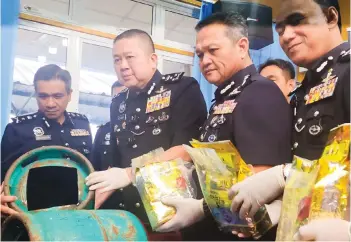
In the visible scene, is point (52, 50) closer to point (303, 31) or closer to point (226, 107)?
point (226, 107)

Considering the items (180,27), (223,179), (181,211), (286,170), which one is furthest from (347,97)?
(180,27)

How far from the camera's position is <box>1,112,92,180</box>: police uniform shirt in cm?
111

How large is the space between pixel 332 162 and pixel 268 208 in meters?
0.18

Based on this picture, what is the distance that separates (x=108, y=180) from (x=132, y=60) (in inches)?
12.5

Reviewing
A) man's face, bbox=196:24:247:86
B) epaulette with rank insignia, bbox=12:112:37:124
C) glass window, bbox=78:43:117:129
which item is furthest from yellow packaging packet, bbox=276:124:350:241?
epaulette with rank insignia, bbox=12:112:37:124

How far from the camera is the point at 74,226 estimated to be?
3.01 ft

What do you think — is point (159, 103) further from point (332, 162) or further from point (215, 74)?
point (332, 162)

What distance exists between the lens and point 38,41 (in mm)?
1128

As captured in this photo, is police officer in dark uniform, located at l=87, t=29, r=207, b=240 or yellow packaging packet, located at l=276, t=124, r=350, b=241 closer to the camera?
yellow packaging packet, located at l=276, t=124, r=350, b=241

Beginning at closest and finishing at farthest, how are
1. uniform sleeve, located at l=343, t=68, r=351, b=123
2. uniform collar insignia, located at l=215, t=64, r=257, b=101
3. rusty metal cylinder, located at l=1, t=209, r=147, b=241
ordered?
uniform sleeve, located at l=343, t=68, r=351, b=123, rusty metal cylinder, located at l=1, t=209, r=147, b=241, uniform collar insignia, located at l=215, t=64, r=257, b=101

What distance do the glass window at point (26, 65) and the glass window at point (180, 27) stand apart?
316mm

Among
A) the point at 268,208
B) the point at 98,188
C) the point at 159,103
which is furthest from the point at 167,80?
the point at 268,208

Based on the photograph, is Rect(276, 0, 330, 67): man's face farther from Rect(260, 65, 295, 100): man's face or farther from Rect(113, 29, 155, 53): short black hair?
Rect(113, 29, 155, 53): short black hair

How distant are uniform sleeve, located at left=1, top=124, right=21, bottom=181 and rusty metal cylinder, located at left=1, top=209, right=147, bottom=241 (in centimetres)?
18
